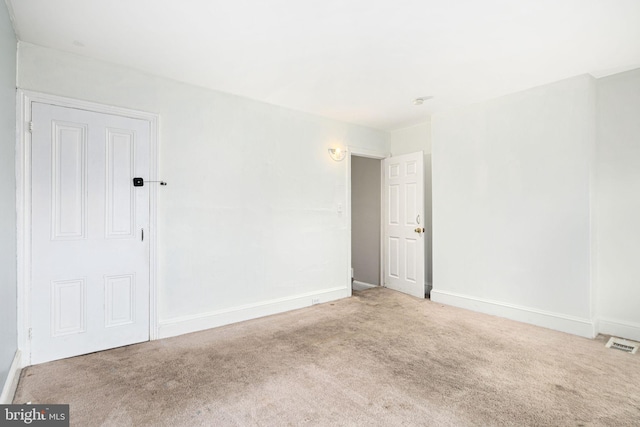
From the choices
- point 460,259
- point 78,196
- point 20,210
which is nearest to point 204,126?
point 78,196

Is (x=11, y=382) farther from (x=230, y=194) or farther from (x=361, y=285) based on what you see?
(x=361, y=285)

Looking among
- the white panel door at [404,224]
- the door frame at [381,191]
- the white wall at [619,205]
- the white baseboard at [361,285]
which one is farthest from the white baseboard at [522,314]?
the white baseboard at [361,285]

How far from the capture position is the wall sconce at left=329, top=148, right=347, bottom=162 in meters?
4.53

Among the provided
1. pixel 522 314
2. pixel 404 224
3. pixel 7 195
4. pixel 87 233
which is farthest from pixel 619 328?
pixel 7 195

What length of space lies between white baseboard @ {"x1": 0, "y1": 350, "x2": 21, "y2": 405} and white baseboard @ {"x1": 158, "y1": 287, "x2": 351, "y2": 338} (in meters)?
1.00

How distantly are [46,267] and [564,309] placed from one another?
184 inches

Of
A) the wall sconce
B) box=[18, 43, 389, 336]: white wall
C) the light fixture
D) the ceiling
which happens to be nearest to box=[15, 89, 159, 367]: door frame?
box=[18, 43, 389, 336]: white wall

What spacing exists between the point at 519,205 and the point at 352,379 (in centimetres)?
263

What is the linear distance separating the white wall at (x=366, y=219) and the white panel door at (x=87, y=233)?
3525 mm

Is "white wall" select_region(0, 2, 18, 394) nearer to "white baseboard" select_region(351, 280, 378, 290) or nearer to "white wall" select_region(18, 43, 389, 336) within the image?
"white wall" select_region(18, 43, 389, 336)

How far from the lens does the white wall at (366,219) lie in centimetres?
551

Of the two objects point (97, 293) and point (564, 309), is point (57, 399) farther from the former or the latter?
point (564, 309)

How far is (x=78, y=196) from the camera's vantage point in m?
2.75

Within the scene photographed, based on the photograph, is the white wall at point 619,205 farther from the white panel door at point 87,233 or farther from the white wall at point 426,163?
the white panel door at point 87,233
